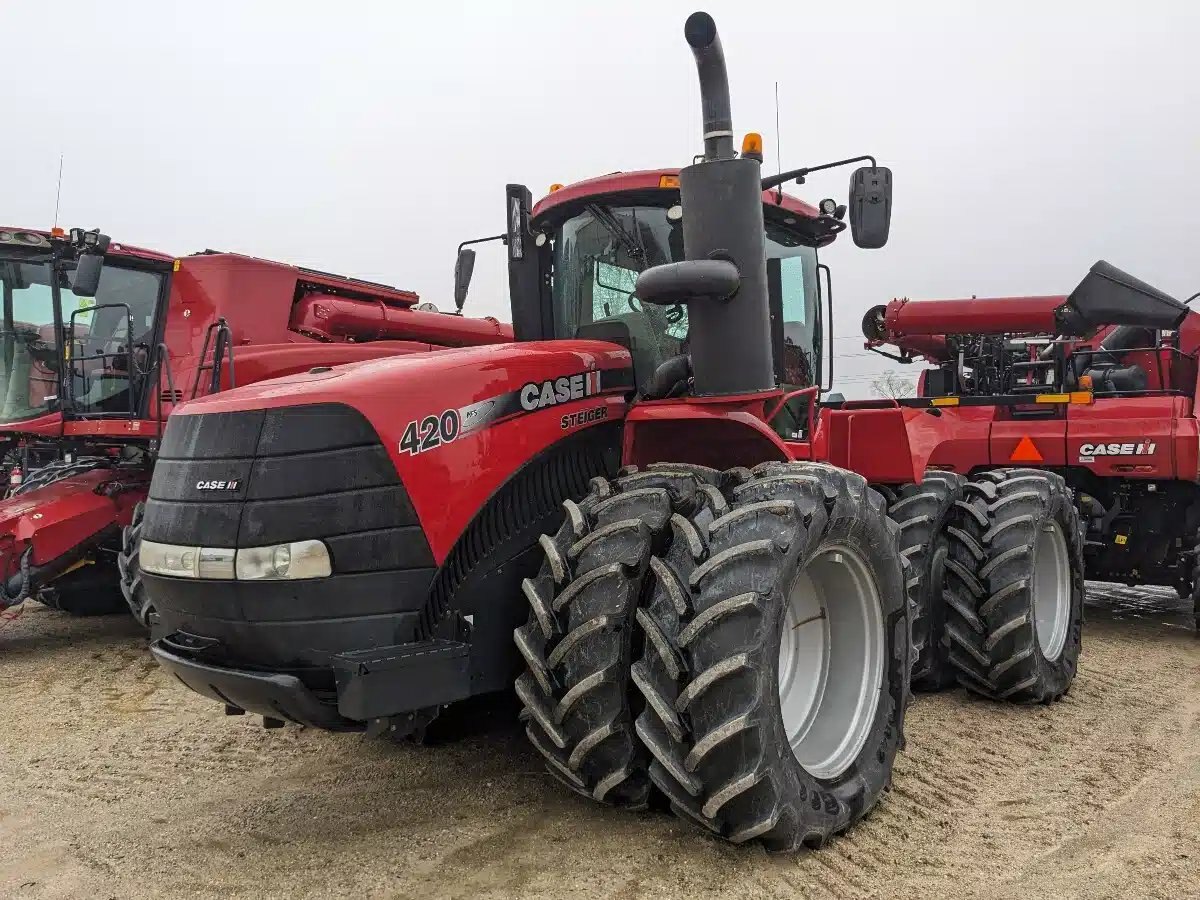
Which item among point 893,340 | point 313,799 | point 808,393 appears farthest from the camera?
point 893,340

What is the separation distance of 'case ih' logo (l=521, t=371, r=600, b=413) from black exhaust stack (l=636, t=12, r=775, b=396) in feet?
1.32

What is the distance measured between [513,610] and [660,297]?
45.2 inches

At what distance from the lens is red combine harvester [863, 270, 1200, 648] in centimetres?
669

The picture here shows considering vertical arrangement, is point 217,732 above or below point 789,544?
below

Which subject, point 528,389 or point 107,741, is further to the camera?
point 107,741

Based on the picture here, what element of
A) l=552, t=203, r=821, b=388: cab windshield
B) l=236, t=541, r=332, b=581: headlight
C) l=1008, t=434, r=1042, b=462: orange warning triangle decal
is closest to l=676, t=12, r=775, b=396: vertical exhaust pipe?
l=552, t=203, r=821, b=388: cab windshield

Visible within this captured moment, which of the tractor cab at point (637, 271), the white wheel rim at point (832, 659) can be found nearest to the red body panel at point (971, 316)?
the tractor cab at point (637, 271)

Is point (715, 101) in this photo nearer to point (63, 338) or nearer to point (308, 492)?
point (308, 492)

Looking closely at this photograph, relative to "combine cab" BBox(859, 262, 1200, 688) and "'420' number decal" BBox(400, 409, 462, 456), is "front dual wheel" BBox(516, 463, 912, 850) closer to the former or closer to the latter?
"'420' number decal" BBox(400, 409, 462, 456)

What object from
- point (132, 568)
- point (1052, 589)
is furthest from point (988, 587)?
point (132, 568)

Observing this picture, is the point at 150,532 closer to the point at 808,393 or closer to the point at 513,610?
the point at 513,610

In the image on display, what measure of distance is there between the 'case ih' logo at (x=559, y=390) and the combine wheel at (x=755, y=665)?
2.08 feet

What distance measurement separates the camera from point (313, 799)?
3402 millimetres

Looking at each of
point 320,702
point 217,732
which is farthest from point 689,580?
point 217,732
